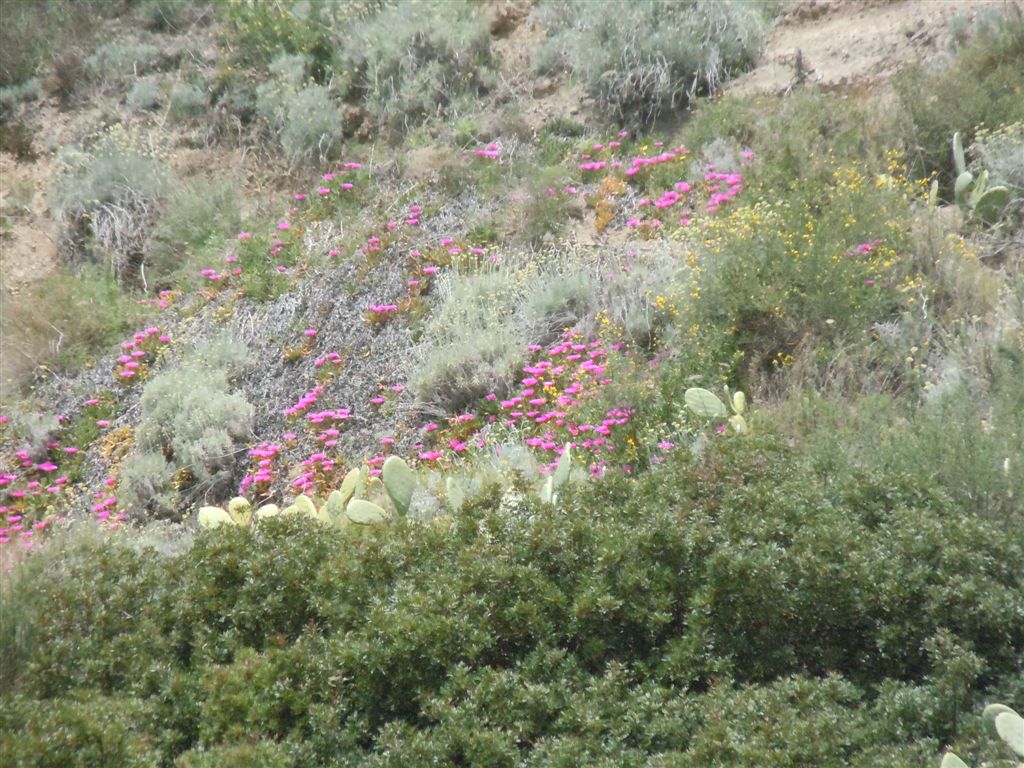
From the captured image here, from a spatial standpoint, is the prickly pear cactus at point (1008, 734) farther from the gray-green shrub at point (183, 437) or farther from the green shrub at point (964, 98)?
the gray-green shrub at point (183, 437)

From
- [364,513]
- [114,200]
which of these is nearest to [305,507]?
[364,513]

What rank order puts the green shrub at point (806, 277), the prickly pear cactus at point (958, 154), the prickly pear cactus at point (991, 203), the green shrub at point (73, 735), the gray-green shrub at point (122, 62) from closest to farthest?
the green shrub at point (73, 735), the green shrub at point (806, 277), the prickly pear cactus at point (991, 203), the prickly pear cactus at point (958, 154), the gray-green shrub at point (122, 62)

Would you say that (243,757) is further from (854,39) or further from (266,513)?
(854,39)

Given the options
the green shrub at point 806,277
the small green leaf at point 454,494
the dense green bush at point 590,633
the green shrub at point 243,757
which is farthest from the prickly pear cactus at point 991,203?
the green shrub at point 243,757

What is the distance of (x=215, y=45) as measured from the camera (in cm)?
1444

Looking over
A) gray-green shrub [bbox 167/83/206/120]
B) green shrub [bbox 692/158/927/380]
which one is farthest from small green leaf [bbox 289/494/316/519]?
gray-green shrub [bbox 167/83/206/120]

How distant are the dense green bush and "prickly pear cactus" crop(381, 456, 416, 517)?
1013 millimetres

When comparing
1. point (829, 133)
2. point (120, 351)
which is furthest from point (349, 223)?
point (829, 133)

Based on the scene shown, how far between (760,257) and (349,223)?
4.65m

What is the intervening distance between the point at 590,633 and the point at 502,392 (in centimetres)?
370

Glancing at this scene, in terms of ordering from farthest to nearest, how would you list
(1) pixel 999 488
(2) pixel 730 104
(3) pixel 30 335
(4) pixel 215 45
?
(4) pixel 215 45 → (3) pixel 30 335 → (2) pixel 730 104 → (1) pixel 999 488

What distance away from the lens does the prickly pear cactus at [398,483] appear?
257 inches

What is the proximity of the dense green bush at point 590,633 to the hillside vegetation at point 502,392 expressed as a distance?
0.06 feet

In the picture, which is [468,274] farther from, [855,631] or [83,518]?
[855,631]
